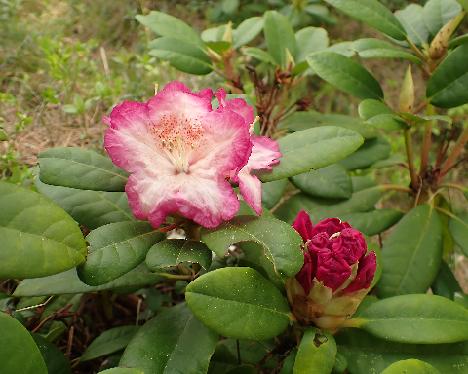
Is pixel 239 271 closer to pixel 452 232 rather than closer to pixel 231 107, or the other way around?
pixel 231 107

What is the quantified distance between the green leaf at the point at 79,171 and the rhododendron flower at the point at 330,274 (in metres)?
0.30

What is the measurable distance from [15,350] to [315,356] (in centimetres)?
42

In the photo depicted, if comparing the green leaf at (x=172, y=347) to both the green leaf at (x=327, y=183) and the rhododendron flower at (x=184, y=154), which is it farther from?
the green leaf at (x=327, y=183)

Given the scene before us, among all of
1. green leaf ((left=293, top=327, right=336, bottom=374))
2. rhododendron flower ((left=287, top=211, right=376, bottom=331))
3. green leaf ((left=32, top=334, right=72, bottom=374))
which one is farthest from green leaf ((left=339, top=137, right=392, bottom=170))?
green leaf ((left=32, top=334, right=72, bottom=374))

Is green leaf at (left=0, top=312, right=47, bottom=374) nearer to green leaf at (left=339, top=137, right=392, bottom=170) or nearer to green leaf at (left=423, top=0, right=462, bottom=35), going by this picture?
green leaf at (left=339, top=137, right=392, bottom=170)

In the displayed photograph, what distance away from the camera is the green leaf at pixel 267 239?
29.8 inches

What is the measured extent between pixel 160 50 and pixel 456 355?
952mm

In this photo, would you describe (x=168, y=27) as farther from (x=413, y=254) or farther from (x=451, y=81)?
(x=413, y=254)

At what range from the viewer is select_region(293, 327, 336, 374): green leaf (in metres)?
0.81

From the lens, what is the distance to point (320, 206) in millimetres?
1256

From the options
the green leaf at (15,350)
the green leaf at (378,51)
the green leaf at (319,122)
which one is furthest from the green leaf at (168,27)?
the green leaf at (15,350)

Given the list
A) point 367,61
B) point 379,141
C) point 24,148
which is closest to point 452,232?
point 379,141

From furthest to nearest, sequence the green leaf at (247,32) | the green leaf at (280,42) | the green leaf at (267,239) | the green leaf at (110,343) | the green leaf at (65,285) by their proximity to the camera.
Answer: the green leaf at (247,32), the green leaf at (280,42), the green leaf at (110,343), the green leaf at (65,285), the green leaf at (267,239)

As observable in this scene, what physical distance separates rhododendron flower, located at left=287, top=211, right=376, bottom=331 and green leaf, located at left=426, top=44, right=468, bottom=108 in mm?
469
